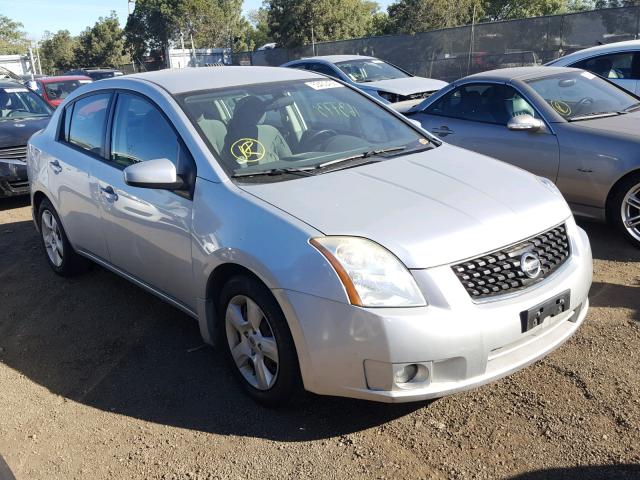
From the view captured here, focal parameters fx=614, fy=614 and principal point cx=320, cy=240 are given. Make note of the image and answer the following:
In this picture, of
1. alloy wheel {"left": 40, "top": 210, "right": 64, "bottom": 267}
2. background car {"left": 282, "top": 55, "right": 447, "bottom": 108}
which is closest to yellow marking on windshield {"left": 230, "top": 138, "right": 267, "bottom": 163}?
alloy wheel {"left": 40, "top": 210, "right": 64, "bottom": 267}

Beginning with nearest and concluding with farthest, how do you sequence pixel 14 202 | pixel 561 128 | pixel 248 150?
pixel 248 150, pixel 561 128, pixel 14 202

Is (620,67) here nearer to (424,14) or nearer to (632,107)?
(632,107)

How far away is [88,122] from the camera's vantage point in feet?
15.2

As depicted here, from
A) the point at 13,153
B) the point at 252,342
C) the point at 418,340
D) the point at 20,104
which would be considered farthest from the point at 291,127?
the point at 20,104

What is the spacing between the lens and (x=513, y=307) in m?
2.70

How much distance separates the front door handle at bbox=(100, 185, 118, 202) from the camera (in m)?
4.02

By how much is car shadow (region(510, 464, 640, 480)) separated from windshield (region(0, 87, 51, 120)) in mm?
8787

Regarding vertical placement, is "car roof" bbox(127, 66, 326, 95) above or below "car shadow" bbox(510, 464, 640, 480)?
above

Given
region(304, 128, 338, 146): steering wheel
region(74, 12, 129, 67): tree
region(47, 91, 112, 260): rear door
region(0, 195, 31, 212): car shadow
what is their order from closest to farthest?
region(304, 128, 338, 146): steering wheel, region(47, 91, 112, 260): rear door, region(0, 195, 31, 212): car shadow, region(74, 12, 129, 67): tree

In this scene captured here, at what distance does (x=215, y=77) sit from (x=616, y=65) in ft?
21.1

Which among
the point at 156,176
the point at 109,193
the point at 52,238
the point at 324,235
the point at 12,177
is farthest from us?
the point at 12,177

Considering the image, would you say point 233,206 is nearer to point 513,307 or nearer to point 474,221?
point 474,221

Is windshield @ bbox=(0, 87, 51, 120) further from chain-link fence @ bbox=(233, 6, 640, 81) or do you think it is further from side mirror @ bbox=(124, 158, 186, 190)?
chain-link fence @ bbox=(233, 6, 640, 81)

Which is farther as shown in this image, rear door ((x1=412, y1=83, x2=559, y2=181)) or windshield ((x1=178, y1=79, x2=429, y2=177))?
rear door ((x1=412, y1=83, x2=559, y2=181))
